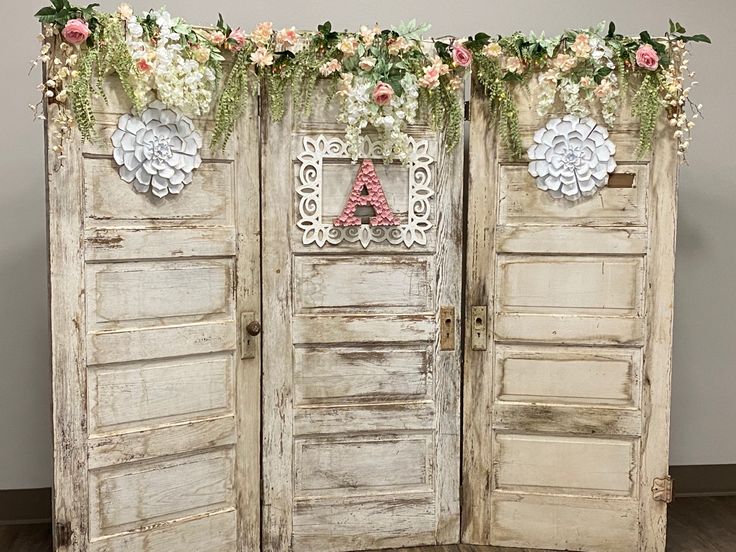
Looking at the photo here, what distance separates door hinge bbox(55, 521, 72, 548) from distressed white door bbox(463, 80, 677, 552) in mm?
1515

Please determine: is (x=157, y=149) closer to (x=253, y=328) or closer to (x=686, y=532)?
(x=253, y=328)

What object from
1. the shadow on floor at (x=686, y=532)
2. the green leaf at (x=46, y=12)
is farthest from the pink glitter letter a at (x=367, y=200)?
the shadow on floor at (x=686, y=532)

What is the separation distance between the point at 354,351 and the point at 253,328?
16.3 inches

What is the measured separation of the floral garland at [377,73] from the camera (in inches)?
103

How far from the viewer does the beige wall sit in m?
3.44

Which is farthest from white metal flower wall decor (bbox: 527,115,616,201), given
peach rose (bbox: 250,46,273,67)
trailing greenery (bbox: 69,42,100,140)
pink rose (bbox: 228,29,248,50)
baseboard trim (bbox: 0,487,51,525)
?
baseboard trim (bbox: 0,487,51,525)

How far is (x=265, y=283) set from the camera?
9.76 ft

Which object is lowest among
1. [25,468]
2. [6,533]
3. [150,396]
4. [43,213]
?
[6,533]

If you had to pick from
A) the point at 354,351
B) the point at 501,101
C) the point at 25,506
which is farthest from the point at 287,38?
the point at 25,506

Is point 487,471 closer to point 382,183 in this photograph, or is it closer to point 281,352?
point 281,352

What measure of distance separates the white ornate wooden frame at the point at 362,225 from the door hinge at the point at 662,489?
1.33m

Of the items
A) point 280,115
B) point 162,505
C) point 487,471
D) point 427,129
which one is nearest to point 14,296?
point 162,505

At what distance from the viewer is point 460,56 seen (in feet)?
9.45

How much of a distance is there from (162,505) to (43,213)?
1460 millimetres
